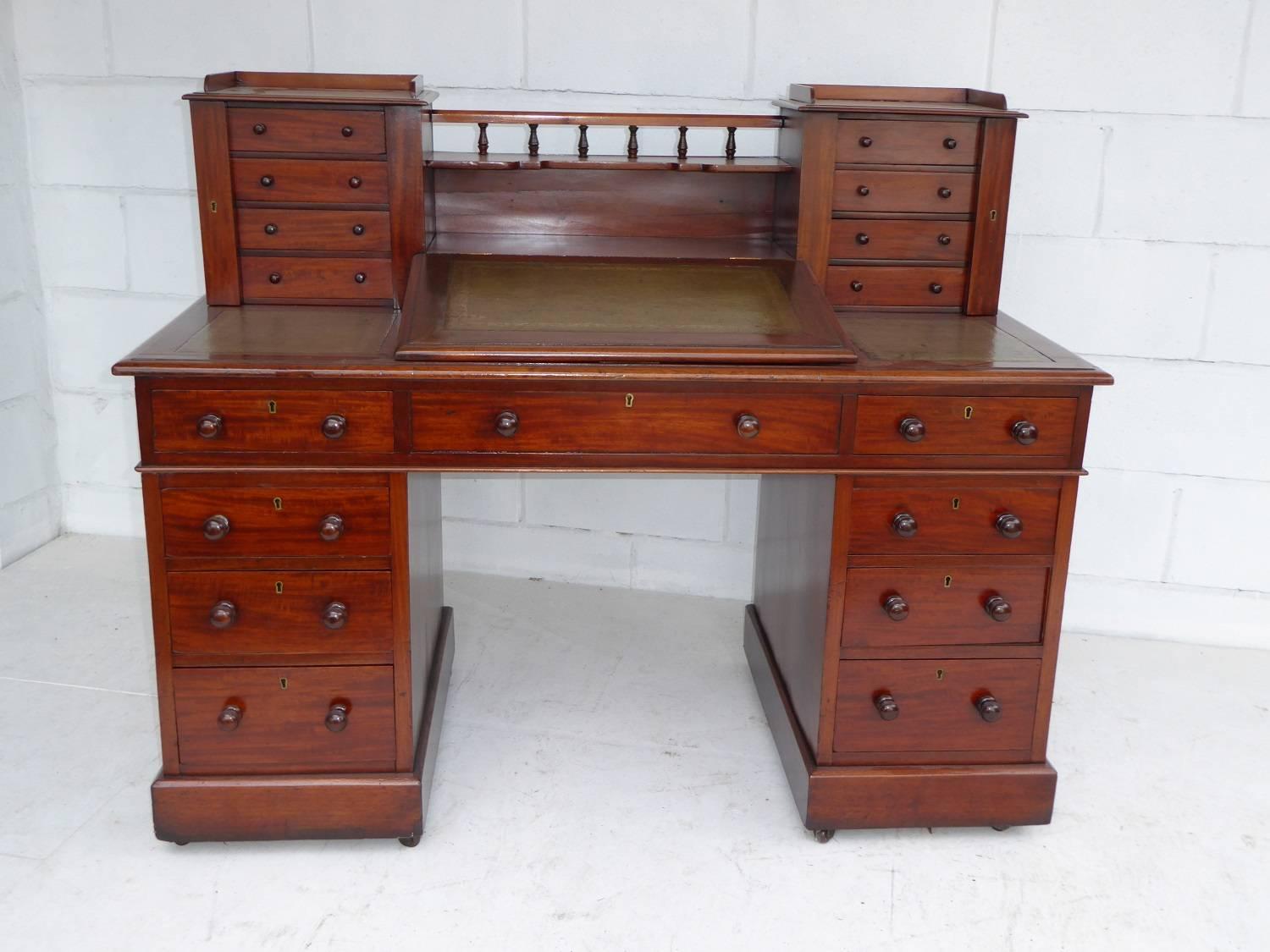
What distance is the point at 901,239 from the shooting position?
8.60 ft

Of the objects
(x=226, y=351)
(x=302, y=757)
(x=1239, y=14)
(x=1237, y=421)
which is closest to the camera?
(x=226, y=351)

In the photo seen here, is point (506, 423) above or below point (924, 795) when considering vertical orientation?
above

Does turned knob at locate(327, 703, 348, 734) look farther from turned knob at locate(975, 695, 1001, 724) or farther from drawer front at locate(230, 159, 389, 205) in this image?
turned knob at locate(975, 695, 1001, 724)

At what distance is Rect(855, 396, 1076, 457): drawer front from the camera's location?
2.18 metres

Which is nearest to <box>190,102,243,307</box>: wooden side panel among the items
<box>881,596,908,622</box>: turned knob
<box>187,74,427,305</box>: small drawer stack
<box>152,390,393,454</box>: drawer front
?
→ <box>187,74,427,305</box>: small drawer stack

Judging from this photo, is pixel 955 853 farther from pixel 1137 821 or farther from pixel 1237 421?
pixel 1237 421

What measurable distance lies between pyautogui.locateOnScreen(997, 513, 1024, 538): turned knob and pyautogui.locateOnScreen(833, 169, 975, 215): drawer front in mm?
732

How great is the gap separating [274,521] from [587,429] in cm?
59

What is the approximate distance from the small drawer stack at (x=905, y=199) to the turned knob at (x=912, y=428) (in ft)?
1.80

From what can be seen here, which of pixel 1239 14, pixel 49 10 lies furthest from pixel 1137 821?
pixel 49 10

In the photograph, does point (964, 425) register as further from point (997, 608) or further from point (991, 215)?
point (991, 215)

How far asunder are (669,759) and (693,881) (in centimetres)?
43

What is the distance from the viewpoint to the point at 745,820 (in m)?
2.44

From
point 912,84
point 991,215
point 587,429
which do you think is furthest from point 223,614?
point 912,84
